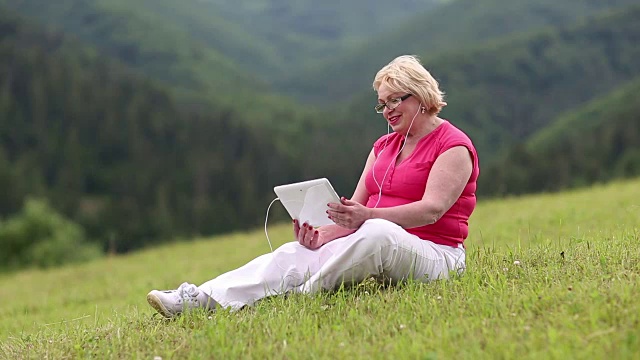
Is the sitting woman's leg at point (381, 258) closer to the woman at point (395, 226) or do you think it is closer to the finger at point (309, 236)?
the woman at point (395, 226)

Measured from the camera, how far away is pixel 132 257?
26406mm

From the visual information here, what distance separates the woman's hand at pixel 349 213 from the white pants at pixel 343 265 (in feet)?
0.25

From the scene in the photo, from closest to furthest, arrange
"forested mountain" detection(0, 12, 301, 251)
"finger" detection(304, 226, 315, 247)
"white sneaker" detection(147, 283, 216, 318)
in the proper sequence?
"white sneaker" detection(147, 283, 216, 318) < "finger" detection(304, 226, 315, 247) < "forested mountain" detection(0, 12, 301, 251)

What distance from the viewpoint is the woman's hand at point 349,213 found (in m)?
6.44

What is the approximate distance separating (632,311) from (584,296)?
0.47m

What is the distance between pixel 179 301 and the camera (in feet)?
22.3

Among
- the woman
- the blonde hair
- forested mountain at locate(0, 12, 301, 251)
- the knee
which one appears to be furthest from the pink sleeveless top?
forested mountain at locate(0, 12, 301, 251)

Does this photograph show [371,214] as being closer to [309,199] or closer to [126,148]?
[309,199]

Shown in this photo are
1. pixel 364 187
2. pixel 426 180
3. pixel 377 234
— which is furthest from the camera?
pixel 364 187

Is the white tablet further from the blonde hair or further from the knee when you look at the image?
the blonde hair

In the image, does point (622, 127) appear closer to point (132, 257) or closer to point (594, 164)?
point (594, 164)

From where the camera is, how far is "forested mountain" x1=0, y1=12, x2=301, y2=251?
11944cm

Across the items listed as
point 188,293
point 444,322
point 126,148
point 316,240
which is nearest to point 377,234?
point 316,240

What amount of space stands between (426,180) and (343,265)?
3.62ft
